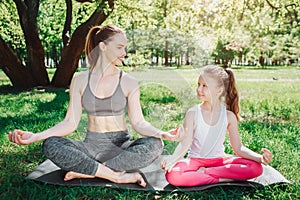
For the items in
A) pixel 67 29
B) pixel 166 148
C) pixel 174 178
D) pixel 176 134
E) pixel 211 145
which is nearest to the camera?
pixel 176 134

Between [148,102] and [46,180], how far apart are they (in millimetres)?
970

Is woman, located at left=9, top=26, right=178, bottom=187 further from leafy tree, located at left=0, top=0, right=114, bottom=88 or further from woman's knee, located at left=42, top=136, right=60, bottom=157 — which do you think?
leafy tree, located at left=0, top=0, right=114, bottom=88

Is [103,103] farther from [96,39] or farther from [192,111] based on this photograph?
[192,111]

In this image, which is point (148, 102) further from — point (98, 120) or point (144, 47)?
point (144, 47)

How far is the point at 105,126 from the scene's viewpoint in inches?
121

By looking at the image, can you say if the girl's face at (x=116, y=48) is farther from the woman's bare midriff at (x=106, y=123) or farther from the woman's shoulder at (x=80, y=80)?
the woman's bare midriff at (x=106, y=123)

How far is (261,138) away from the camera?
178 inches

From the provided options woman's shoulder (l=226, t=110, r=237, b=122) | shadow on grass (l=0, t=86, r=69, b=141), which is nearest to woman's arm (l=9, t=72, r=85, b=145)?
woman's shoulder (l=226, t=110, r=237, b=122)

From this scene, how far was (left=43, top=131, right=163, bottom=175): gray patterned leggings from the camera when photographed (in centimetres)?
290

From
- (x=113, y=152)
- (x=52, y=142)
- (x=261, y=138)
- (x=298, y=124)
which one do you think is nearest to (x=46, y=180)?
(x=52, y=142)

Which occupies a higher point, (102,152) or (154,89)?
(154,89)

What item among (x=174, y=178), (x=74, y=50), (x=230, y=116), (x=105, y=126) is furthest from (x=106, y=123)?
(x=74, y=50)

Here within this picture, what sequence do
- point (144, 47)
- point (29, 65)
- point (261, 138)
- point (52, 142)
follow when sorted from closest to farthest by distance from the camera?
point (144, 47), point (52, 142), point (261, 138), point (29, 65)

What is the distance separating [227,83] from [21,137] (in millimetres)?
1572
